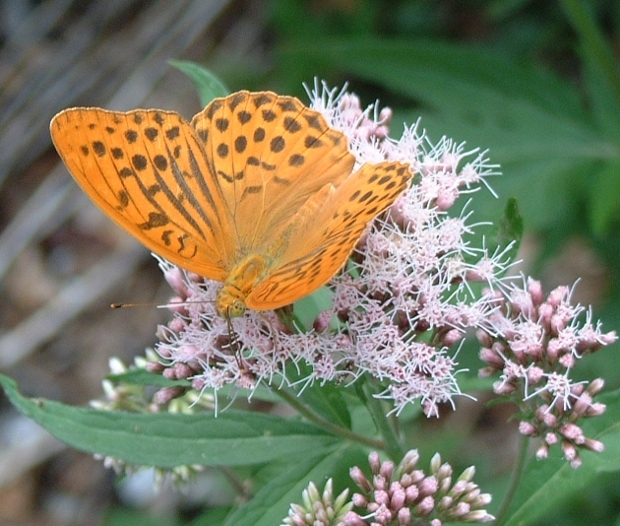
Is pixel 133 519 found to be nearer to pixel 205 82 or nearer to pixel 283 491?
pixel 283 491

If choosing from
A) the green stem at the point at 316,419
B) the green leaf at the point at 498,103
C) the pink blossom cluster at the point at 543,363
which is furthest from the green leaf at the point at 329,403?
the green leaf at the point at 498,103

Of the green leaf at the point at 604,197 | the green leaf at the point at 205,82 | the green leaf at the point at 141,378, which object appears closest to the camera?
the green leaf at the point at 141,378

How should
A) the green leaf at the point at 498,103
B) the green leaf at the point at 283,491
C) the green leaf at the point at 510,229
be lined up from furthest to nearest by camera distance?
the green leaf at the point at 498,103
the green leaf at the point at 510,229
the green leaf at the point at 283,491

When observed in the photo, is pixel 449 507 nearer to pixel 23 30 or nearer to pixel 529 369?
pixel 529 369

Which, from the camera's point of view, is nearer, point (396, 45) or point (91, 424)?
point (91, 424)

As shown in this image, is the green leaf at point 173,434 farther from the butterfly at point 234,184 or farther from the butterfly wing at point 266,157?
the butterfly wing at point 266,157

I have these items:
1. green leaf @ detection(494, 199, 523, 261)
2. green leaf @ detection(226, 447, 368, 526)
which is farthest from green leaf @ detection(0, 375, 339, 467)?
green leaf @ detection(494, 199, 523, 261)

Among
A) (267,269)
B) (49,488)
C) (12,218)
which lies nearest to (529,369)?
(267,269)
